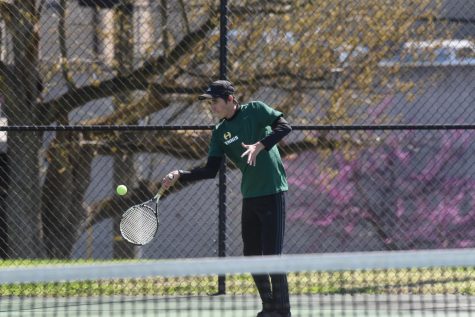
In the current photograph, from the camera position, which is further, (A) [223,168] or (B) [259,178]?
(A) [223,168]

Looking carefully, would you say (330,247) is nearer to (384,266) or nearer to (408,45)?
(408,45)

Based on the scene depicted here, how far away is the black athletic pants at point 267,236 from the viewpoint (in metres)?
6.14

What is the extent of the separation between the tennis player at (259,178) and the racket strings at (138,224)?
0.48 meters

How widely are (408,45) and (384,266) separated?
1041cm

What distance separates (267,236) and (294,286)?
1.90m

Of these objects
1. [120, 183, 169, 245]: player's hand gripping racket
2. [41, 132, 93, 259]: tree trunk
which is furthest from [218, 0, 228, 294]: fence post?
[41, 132, 93, 259]: tree trunk

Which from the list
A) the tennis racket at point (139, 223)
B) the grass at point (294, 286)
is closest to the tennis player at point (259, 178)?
the tennis racket at point (139, 223)

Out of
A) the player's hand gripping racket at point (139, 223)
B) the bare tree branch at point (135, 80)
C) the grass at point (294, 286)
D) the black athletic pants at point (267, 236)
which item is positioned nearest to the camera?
the black athletic pants at point (267, 236)

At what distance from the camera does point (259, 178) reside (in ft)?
20.4

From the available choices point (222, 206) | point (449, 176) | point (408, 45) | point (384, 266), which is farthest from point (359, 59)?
point (384, 266)

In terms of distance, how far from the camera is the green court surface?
6.94 metres

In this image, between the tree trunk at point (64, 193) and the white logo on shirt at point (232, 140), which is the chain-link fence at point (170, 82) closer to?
the tree trunk at point (64, 193)

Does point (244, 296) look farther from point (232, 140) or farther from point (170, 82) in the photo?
point (170, 82)

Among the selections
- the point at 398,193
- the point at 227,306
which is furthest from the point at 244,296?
the point at 398,193
